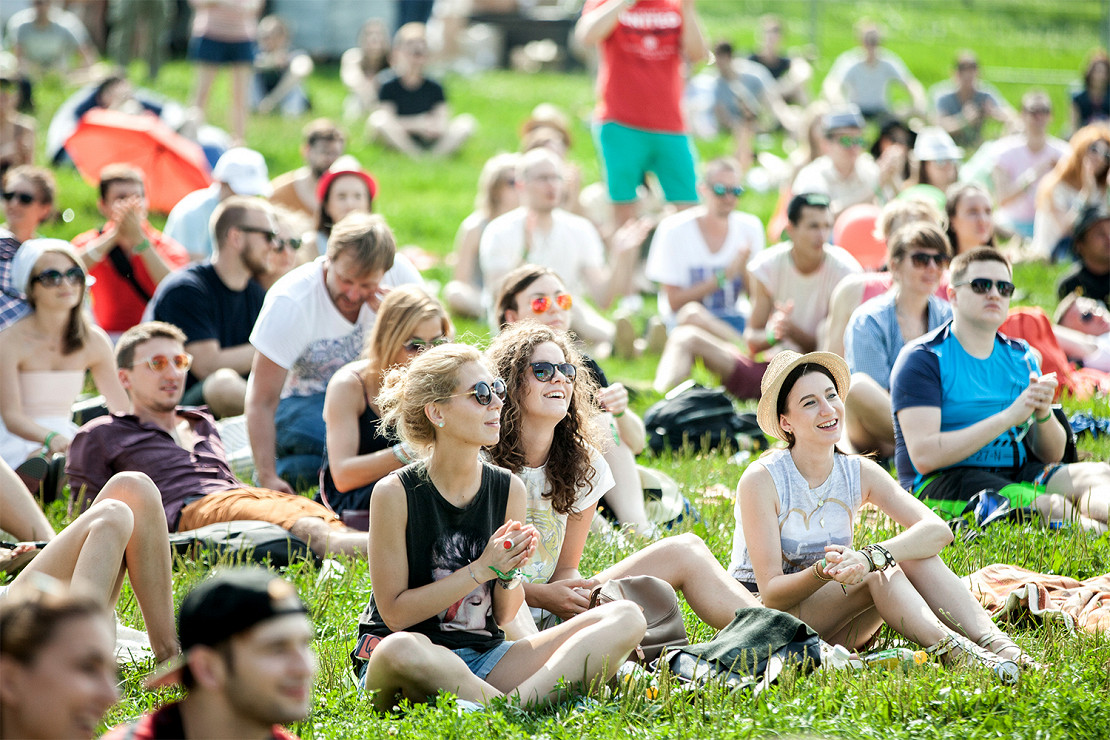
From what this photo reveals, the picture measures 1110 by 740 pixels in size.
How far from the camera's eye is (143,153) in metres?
9.89

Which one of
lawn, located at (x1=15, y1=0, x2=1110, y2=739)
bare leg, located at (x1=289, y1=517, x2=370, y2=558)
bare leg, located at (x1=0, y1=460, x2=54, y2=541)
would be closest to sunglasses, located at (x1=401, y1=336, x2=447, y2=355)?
bare leg, located at (x1=289, y1=517, x2=370, y2=558)

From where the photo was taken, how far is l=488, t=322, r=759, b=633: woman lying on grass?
4.45 m

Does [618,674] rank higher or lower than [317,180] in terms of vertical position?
lower

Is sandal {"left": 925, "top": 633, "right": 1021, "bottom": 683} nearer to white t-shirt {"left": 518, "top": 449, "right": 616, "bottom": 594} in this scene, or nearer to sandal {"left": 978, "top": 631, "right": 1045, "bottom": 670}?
sandal {"left": 978, "top": 631, "right": 1045, "bottom": 670}

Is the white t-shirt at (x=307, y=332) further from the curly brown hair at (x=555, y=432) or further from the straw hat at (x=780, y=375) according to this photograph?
the straw hat at (x=780, y=375)

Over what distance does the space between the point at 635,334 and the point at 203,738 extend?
6.69m

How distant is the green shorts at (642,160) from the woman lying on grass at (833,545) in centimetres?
587

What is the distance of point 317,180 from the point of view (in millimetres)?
9344

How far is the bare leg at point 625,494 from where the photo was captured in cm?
553

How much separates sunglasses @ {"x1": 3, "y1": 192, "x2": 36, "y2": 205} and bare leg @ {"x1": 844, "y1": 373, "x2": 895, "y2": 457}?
5.11 m

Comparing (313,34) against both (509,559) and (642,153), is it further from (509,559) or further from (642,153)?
(509,559)

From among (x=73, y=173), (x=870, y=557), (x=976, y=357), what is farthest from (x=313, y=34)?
(x=870, y=557)

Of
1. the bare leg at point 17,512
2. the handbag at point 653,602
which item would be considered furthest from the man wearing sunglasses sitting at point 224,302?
the handbag at point 653,602

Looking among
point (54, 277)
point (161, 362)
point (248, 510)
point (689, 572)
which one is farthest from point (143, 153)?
point (689, 572)
